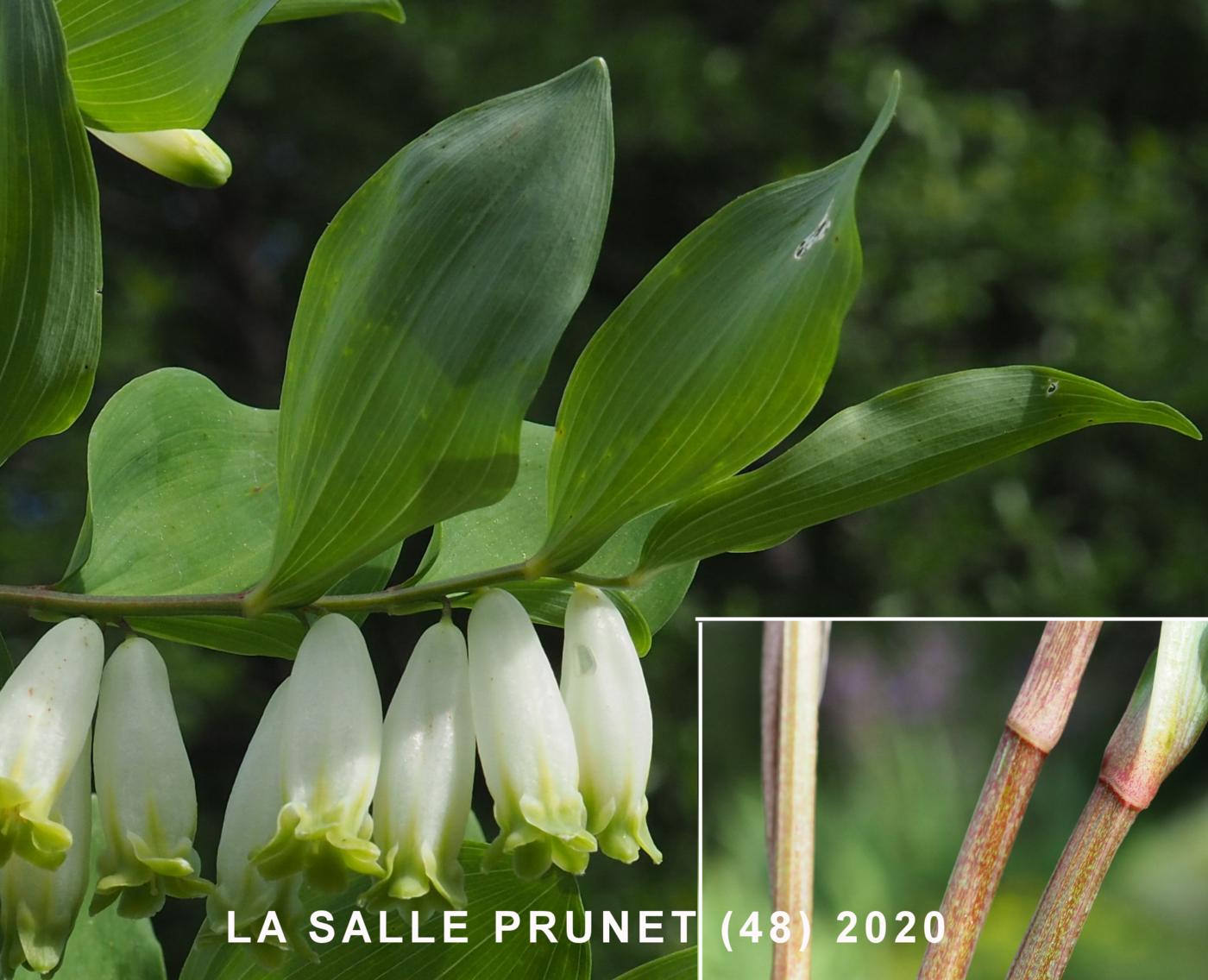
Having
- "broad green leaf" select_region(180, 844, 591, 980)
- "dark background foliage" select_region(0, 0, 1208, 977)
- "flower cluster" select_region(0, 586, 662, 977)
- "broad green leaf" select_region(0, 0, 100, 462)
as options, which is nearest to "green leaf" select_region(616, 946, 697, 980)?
"broad green leaf" select_region(180, 844, 591, 980)

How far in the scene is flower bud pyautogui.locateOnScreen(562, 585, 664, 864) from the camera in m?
0.42

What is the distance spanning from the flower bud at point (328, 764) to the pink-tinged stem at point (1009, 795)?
0.20 m

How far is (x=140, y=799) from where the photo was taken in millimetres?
423

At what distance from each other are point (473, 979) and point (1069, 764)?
0.73 ft

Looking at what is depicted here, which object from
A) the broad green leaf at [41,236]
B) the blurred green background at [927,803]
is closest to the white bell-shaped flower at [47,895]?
the broad green leaf at [41,236]

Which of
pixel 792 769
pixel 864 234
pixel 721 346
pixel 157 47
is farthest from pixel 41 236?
pixel 864 234

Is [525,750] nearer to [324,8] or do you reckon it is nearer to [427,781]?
[427,781]

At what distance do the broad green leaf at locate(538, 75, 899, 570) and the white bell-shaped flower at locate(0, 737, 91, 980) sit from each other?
175mm

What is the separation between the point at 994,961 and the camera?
0.50 metres

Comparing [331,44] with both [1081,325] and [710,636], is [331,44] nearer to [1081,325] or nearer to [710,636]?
[1081,325]

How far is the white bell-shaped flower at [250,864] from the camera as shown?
0.42m

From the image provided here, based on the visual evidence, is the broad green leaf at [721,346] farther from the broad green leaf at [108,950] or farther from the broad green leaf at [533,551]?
the broad green leaf at [108,950]

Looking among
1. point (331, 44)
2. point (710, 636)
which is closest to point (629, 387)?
point (710, 636)

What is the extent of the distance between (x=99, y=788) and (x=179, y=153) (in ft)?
0.76
